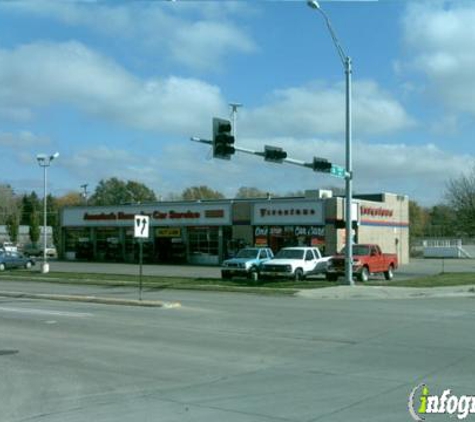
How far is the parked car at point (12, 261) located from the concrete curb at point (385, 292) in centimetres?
2905

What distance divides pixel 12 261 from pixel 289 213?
20724 mm

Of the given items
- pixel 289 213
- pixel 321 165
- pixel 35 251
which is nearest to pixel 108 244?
pixel 289 213

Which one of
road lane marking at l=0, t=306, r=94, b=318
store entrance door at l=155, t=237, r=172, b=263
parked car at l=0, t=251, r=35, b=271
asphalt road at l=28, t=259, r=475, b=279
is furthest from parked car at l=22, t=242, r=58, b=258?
road lane marking at l=0, t=306, r=94, b=318

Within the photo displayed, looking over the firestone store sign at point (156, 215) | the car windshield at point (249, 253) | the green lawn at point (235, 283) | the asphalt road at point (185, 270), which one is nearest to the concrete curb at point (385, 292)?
the green lawn at point (235, 283)

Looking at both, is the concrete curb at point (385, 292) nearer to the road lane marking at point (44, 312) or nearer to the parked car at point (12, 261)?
the road lane marking at point (44, 312)

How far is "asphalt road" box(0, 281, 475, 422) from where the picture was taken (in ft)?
26.2

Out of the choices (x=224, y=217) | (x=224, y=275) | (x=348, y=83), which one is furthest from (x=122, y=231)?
(x=348, y=83)

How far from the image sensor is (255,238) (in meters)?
54.6

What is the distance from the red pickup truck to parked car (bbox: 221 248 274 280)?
12.3 ft

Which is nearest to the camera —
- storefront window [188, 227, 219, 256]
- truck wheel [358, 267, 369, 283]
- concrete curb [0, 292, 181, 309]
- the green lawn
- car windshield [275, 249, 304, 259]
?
concrete curb [0, 292, 181, 309]

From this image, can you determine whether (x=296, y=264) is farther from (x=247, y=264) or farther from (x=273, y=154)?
(x=273, y=154)

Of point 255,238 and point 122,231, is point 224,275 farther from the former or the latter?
point 122,231

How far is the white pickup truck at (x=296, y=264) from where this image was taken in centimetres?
3406

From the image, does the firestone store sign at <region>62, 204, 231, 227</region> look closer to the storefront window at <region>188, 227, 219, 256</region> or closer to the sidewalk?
the storefront window at <region>188, 227, 219, 256</region>
